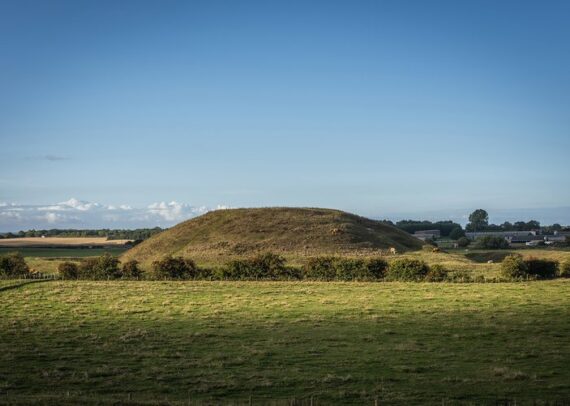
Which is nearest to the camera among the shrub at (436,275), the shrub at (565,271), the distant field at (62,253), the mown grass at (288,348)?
the mown grass at (288,348)

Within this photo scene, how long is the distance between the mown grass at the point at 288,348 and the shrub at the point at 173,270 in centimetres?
1894

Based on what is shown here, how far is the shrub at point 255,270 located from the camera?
216 ft

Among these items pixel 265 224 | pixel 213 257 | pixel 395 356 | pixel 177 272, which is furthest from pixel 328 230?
pixel 395 356

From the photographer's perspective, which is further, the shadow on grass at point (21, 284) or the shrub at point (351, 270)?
the shrub at point (351, 270)

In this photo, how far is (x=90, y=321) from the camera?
117ft

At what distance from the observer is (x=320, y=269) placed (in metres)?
64.9

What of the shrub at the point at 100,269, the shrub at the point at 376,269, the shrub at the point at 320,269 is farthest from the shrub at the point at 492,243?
the shrub at the point at 100,269

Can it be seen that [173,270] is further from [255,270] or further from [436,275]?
[436,275]

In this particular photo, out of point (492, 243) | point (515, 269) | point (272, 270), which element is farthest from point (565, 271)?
point (492, 243)

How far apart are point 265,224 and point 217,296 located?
2536 inches

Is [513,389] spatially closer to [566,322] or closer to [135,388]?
[135,388]

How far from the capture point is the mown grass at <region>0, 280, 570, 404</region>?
67.6ft

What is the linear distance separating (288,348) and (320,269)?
37.7 metres

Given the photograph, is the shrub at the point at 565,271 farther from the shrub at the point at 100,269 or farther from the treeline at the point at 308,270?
the shrub at the point at 100,269
